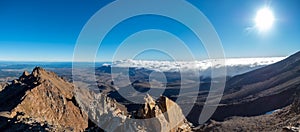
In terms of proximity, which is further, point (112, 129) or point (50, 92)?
point (50, 92)

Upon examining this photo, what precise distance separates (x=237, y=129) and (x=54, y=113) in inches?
1353

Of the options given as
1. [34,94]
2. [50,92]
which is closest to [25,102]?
[34,94]

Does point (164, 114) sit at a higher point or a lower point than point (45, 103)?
higher

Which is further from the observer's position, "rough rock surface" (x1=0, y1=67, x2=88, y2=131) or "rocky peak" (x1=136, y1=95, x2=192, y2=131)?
"rough rock surface" (x1=0, y1=67, x2=88, y2=131)

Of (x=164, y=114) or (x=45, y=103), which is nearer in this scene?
(x=164, y=114)

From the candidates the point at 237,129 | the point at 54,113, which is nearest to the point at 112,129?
the point at 237,129

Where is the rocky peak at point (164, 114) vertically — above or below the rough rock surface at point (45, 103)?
above

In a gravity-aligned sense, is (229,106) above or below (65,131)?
below

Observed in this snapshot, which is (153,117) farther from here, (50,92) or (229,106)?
(229,106)

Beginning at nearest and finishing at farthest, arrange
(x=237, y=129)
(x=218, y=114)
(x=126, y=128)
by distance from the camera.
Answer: (x=126, y=128) → (x=237, y=129) → (x=218, y=114)

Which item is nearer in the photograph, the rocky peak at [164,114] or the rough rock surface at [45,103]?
the rocky peak at [164,114]

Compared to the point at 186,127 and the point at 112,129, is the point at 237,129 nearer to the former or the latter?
the point at 186,127

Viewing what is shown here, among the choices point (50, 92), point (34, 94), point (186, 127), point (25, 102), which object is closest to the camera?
point (186, 127)

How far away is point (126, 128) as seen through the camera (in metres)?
13.9
